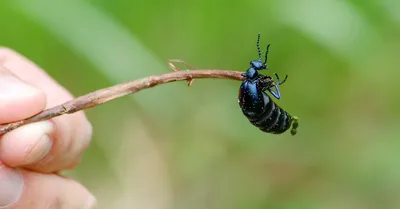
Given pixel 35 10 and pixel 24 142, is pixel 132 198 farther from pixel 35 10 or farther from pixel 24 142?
pixel 24 142

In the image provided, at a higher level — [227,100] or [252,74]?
[227,100]

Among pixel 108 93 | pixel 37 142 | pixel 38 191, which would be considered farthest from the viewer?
pixel 38 191

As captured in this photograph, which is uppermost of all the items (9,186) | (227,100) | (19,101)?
(227,100)

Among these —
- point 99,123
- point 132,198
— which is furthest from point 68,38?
point 132,198

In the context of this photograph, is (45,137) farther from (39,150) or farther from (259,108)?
(259,108)

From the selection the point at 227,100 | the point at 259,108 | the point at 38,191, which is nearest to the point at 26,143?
the point at 38,191

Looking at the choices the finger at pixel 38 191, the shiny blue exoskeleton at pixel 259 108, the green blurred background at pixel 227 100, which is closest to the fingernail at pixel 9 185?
the finger at pixel 38 191

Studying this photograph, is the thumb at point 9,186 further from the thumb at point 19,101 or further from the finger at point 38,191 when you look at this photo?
the thumb at point 19,101
